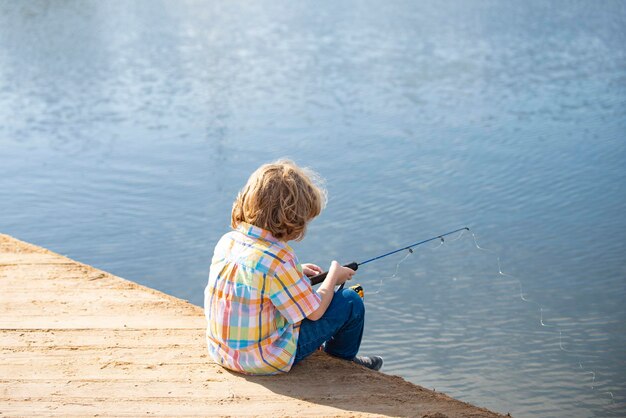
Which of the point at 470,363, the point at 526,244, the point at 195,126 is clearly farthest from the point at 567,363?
the point at 195,126

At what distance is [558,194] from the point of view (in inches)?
233

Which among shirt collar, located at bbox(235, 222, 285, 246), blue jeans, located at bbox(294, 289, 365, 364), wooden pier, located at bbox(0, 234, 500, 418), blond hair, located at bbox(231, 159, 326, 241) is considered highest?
blond hair, located at bbox(231, 159, 326, 241)

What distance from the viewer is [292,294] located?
283cm

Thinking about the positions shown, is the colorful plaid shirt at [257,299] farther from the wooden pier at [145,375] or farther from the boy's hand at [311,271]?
the boy's hand at [311,271]

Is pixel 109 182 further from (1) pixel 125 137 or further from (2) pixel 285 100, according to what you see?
(2) pixel 285 100

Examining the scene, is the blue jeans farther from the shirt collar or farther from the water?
the water

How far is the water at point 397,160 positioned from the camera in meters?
4.31

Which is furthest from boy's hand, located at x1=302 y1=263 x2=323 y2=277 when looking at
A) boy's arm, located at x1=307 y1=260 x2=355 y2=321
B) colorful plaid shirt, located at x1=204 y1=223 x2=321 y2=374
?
colorful plaid shirt, located at x1=204 y1=223 x2=321 y2=374

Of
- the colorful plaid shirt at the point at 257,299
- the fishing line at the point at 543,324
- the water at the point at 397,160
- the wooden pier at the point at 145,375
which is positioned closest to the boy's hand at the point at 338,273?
the colorful plaid shirt at the point at 257,299

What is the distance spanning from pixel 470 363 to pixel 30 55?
827 centimetres

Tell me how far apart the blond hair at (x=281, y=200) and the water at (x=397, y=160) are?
139cm

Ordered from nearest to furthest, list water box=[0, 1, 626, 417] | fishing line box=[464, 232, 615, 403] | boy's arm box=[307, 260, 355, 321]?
boy's arm box=[307, 260, 355, 321]
fishing line box=[464, 232, 615, 403]
water box=[0, 1, 626, 417]

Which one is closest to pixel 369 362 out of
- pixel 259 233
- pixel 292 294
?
pixel 292 294

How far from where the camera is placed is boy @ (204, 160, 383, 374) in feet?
9.21
